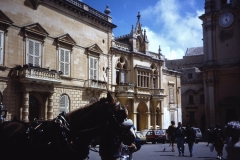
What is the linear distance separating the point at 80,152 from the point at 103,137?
54 cm

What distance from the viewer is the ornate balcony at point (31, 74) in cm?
2013

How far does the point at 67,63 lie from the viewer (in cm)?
2517

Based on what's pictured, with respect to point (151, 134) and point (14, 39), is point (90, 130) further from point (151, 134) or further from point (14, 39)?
point (151, 134)

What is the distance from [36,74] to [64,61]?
4.39 metres

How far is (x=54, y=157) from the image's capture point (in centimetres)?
498

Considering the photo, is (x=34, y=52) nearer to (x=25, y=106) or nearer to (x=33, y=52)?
(x=33, y=52)

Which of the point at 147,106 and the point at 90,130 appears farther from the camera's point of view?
the point at 147,106

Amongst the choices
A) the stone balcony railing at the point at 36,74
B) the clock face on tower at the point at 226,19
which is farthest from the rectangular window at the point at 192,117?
the stone balcony railing at the point at 36,74

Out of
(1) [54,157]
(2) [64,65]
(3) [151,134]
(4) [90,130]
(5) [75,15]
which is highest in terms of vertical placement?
(5) [75,15]

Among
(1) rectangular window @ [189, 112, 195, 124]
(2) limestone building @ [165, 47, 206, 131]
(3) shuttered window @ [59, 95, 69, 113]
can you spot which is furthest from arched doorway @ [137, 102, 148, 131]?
(1) rectangular window @ [189, 112, 195, 124]

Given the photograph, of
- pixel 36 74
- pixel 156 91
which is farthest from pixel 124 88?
pixel 36 74

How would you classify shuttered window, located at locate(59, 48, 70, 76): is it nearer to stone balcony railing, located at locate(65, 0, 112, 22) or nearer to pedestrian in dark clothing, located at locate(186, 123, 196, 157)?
stone balcony railing, located at locate(65, 0, 112, 22)

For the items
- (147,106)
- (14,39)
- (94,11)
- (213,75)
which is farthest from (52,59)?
(213,75)

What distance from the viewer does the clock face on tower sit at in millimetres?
38931
